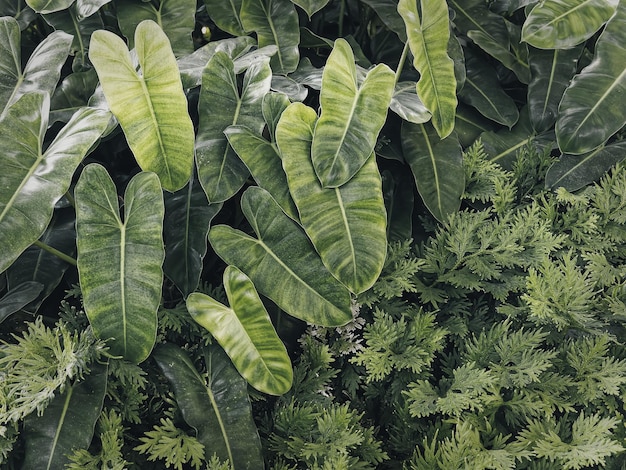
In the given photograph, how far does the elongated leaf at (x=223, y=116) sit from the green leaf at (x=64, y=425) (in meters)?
0.46

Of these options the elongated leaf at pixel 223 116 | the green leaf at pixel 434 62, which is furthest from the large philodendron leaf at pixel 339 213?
the green leaf at pixel 434 62

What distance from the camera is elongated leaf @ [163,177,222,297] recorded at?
4.17 ft

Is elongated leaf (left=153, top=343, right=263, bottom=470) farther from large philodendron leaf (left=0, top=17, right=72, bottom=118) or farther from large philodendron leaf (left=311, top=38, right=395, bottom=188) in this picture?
large philodendron leaf (left=0, top=17, right=72, bottom=118)

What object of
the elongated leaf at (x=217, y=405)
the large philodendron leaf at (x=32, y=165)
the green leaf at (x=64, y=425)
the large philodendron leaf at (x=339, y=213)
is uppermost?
the large philodendron leaf at (x=32, y=165)

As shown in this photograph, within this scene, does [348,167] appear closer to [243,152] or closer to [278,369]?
[243,152]

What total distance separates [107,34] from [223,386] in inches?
29.3

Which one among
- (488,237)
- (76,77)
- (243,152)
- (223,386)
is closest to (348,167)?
(243,152)

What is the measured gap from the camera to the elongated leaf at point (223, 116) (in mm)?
1227

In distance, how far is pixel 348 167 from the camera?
1.16 m

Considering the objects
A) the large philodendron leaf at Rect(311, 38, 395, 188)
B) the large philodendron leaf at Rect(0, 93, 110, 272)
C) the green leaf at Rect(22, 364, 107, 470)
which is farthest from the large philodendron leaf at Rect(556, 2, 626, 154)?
the green leaf at Rect(22, 364, 107, 470)

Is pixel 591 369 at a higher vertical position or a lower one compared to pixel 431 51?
lower

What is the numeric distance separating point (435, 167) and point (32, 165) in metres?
0.94

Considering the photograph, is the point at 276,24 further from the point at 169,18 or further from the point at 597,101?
the point at 597,101

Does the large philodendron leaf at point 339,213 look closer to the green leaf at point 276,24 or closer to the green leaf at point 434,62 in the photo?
the green leaf at point 434,62
